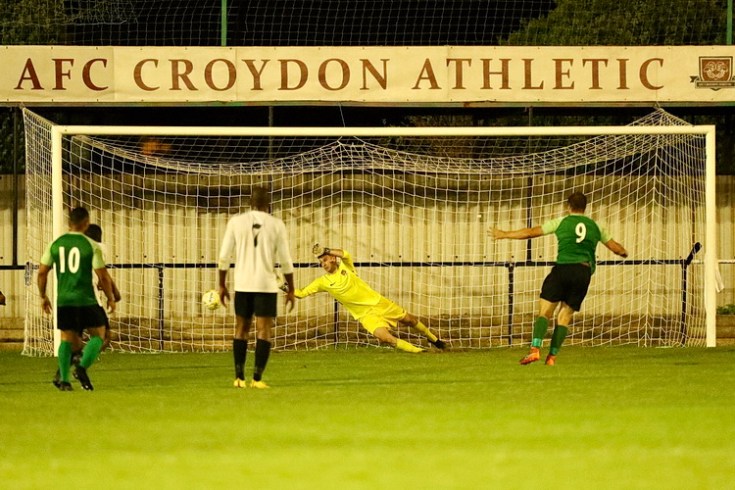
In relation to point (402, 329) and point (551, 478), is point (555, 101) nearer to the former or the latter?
point (402, 329)

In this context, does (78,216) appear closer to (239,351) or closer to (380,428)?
(239,351)

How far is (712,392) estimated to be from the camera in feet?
39.6

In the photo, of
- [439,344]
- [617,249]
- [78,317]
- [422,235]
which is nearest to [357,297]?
[439,344]

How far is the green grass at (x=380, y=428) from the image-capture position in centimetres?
750

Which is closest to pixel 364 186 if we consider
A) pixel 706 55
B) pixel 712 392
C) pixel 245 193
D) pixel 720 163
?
pixel 245 193

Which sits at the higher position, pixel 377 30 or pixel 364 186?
pixel 377 30

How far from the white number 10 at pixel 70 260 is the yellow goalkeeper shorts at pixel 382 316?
18.0ft

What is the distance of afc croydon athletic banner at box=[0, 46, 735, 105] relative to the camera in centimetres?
1947

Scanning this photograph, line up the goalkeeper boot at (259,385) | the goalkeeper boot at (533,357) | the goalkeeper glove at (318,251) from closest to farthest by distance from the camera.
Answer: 1. the goalkeeper boot at (259,385)
2. the goalkeeper boot at (533,357)
3. the goalkeeper glove at (318,251)

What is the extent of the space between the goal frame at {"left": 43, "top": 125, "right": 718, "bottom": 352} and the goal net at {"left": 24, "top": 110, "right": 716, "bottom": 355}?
3.85 ft

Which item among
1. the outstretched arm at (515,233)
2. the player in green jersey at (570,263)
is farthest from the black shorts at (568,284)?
the outstretched arm at (515,233)

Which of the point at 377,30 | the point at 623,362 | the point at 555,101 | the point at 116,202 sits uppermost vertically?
the point at 377,30

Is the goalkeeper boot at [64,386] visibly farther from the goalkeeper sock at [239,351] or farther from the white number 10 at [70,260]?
the goalkeeper sock at [239,351]

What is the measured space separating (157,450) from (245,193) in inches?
465
